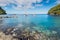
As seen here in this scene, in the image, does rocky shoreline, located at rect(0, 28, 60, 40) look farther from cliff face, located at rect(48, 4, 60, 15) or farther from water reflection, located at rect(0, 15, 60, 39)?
cliff face, located at rect(48, 4, 60, 15)

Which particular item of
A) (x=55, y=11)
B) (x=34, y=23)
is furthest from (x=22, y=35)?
(x=55, y=11)

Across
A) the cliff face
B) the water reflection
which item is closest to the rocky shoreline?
the water reflection

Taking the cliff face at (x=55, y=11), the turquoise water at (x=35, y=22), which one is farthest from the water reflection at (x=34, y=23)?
the cliff face at (x=55, y=11)

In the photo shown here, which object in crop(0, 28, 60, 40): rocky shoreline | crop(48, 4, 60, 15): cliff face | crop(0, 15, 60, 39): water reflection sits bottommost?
crop(0, 28, 60, 40): rocky shoreline

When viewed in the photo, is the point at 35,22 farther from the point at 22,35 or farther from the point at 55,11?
the point at 55,11

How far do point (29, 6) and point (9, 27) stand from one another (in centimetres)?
57

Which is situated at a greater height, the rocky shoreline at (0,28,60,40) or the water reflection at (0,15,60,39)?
the water reflection at (0,15,60,39)

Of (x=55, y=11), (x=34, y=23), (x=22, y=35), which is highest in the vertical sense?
(x=55, y=11)

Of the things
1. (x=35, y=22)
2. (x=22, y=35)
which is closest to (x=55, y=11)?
(x=35, y=22)

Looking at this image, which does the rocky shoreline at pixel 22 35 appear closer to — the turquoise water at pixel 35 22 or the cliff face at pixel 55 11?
→ the turquoise water at pixel 35 22

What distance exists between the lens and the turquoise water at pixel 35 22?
2053 mm

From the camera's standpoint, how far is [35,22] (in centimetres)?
210

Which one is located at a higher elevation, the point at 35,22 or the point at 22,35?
the point at 35,22

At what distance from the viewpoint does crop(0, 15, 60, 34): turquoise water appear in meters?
2.05
